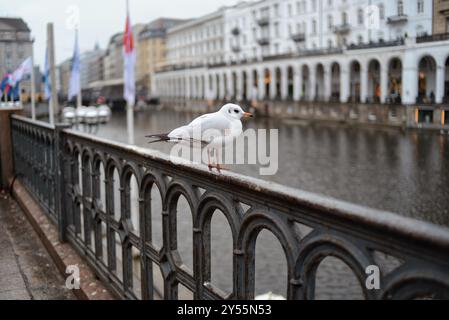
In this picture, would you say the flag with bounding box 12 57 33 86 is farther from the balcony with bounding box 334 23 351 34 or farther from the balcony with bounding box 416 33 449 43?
the balcony with bounding box 416 33 449 43

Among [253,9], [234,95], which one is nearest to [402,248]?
[234,95]

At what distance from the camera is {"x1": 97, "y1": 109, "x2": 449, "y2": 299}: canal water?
4.77 metres

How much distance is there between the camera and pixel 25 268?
4.94 meters

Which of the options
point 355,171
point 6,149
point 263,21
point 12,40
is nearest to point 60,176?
point 263,21

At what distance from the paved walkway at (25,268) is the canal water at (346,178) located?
1.64 metres

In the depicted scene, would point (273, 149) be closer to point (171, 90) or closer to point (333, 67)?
point (171, 90)

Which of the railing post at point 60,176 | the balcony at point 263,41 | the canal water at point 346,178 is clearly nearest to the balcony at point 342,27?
the balcony at point 263,41

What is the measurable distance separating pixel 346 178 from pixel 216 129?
67.7ft

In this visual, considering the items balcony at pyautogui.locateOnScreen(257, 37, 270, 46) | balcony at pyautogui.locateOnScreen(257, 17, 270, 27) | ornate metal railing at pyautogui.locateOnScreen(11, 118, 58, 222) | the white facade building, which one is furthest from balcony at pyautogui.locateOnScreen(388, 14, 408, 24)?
ornate metal railing at pyautogui.locateOnScreen(11, 118, 58, 222)

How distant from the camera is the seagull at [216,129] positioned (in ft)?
7.14

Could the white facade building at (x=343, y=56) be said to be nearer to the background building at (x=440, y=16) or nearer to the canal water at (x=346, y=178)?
the background building at (x=440, y=16)

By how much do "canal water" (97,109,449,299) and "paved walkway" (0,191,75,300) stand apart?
164cm

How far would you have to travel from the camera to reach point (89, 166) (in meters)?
4.82

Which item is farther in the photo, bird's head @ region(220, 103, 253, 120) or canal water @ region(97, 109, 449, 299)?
canal water @ region(97, 109, 449, 299)
